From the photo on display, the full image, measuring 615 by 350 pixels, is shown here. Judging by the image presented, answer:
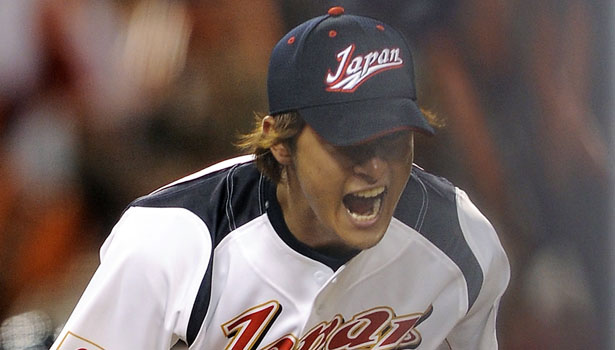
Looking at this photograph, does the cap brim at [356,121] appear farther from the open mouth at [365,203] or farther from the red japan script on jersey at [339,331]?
the red japan script on jersey at [339,331]

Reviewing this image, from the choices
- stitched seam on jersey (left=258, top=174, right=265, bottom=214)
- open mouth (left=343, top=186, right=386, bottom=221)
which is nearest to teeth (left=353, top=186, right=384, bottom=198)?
open mouth (left=343, top=186, right=386, bottom=221)

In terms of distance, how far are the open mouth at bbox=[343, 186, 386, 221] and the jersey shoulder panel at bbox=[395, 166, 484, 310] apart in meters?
0.08

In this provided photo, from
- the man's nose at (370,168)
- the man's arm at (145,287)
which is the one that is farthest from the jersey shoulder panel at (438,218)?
the man's arm at (145,287)

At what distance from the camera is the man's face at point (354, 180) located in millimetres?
754

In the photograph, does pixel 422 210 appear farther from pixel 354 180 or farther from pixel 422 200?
pixel 354 180

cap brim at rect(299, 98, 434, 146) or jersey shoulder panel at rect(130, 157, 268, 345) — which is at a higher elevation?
cap brim at rect(299, 98, 434, 146)

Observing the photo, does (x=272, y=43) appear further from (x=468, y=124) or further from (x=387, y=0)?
(x=468, y=124)

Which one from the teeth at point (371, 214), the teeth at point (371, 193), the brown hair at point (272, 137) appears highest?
the brown hair at point (272, 137)

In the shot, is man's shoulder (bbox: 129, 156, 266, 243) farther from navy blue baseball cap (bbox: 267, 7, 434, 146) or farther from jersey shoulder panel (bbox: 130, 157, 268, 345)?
navy blue baseball cap (bbox: 267, 7, 434, 146)

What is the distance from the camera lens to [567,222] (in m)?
0.93

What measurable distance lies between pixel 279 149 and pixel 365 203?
4.0 inches

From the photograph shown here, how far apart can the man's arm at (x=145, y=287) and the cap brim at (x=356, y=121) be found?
16 centimetres

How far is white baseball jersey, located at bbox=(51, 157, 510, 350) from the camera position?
0.75 m

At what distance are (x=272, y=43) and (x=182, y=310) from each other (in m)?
0.30
